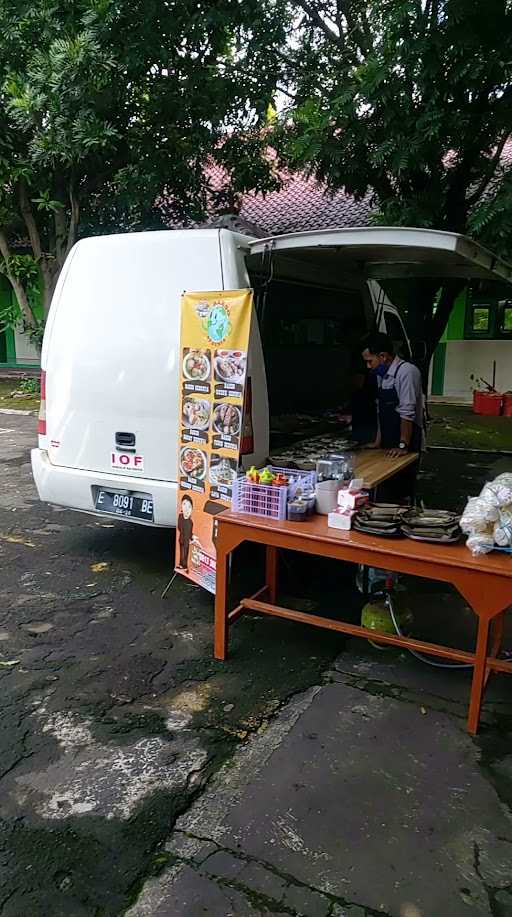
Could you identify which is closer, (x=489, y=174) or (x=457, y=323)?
(x=489, y=174)

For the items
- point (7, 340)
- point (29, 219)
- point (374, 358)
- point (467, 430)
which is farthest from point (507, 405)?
point (7, 340)

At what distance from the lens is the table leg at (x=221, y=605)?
3.42 m

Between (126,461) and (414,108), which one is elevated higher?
(414,108)

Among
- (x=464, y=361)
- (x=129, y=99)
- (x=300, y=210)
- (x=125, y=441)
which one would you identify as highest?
(x=129, y=99)

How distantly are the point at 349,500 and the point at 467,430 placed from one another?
8254mm

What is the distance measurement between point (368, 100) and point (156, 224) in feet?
16.5

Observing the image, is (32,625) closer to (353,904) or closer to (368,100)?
(353,904)

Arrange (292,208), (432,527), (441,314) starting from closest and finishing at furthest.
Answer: (432,527)
(441,314)
(292,208)

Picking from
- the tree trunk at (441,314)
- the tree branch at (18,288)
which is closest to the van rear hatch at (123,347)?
the tree trunk at (441,314)

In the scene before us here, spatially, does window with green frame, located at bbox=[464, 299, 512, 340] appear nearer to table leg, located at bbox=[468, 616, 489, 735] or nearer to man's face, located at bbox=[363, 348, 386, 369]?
man's face, located at bbox=[363, 348, 386, 369]

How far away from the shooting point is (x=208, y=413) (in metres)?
3.65

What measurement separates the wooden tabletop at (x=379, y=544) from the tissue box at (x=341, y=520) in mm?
30

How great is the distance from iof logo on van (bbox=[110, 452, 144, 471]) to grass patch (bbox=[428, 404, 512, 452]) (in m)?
6.58

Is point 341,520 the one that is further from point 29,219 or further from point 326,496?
point 29,219
